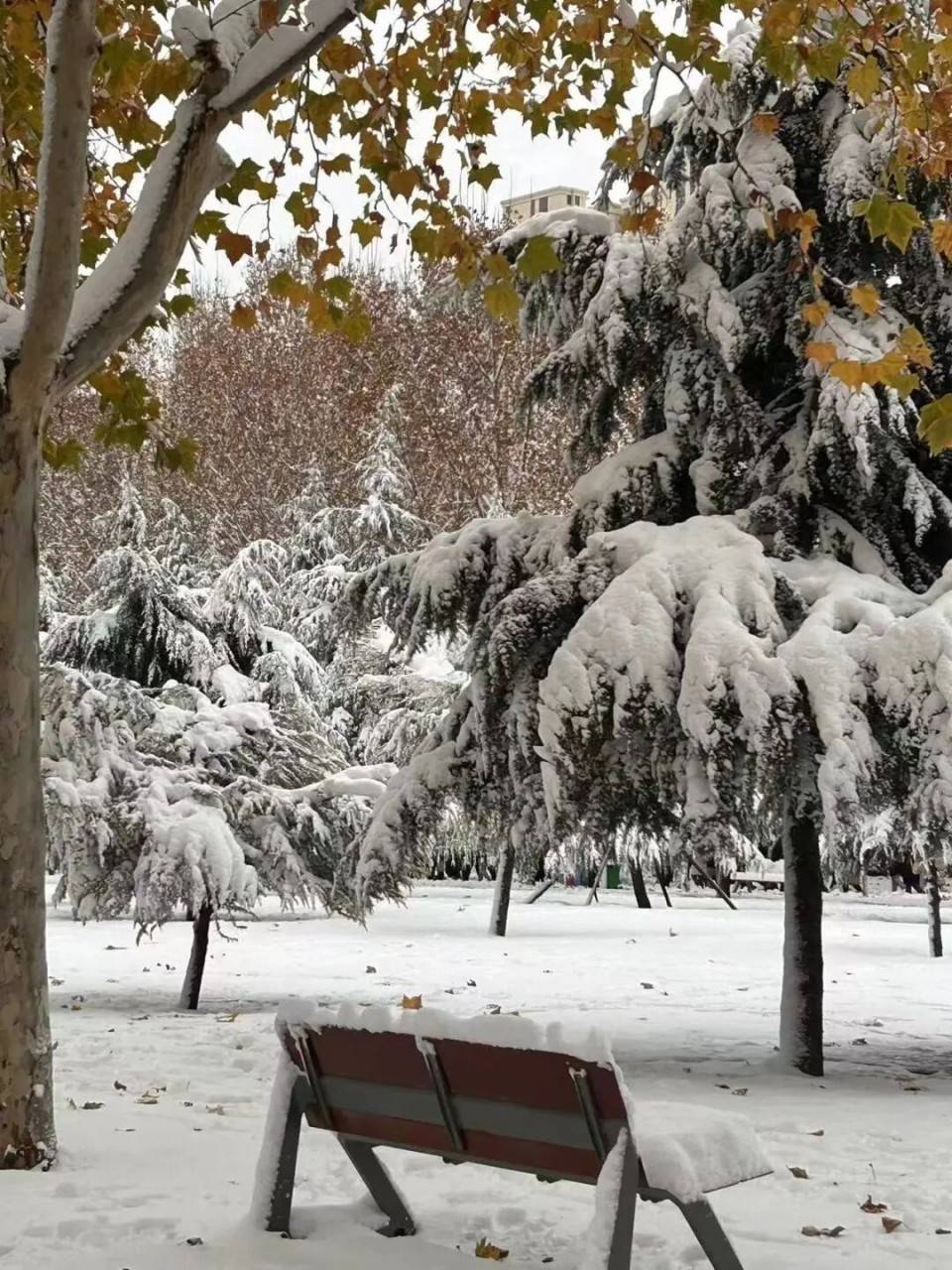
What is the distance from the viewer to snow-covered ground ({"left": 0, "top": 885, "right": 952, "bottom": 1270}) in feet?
14.2

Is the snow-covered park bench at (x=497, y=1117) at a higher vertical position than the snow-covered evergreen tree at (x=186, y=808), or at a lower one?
lower

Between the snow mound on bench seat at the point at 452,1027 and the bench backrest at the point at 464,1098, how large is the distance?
0.8 inches

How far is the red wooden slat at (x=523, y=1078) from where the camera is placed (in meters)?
3.40

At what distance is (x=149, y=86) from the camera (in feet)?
22.2

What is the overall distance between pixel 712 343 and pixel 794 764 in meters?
3.16

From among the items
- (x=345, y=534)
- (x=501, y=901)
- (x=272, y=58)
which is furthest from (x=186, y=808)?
(x=345, y=534)

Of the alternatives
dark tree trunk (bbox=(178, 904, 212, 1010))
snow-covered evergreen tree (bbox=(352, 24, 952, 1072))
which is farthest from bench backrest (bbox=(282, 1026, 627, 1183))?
dark tree trunk (bbox=(178, 904, 212, 1010))

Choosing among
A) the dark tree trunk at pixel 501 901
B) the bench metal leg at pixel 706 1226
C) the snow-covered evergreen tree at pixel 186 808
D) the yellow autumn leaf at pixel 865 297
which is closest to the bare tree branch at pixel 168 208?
the yellow autumn leaf at pixel 865 297

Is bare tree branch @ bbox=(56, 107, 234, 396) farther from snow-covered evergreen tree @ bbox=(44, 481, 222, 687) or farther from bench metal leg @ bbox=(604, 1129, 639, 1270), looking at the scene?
snow-covered evergreen tree @ bbox=(44, 481, 222, 687)

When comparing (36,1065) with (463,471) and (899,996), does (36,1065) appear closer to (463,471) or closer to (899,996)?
(899,996)

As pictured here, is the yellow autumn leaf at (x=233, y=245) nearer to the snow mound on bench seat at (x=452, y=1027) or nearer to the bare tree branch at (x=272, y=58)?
the bare tree branch at (x=272, y=58)

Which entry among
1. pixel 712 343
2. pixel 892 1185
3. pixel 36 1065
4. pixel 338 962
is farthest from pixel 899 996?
pixel 36 1065

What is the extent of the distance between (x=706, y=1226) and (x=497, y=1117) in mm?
621

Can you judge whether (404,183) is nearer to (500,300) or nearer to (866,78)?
(500,300)
